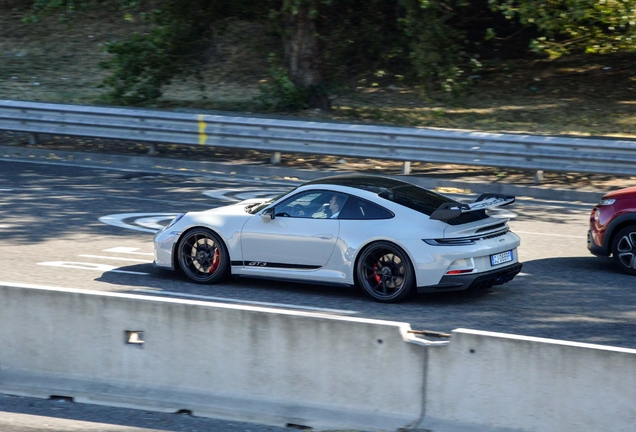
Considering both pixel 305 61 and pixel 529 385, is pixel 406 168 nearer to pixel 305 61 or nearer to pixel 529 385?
pixel 305 61

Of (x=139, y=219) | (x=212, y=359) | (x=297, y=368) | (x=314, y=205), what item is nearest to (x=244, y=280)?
(x=314, y=205)

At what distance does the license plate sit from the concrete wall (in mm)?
3484

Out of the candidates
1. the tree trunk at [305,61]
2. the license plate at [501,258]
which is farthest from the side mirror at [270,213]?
the tree trunk at [305,61]

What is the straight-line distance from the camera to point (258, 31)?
2795 cm

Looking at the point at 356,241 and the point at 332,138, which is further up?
the point at 332,138

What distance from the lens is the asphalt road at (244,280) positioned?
830 centimetres

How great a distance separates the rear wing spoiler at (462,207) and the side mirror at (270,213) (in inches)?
66.2

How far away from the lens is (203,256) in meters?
9.59

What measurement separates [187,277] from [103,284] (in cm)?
92

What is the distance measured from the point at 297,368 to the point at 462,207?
3.51 metres

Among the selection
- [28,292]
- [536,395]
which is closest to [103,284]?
[28,292]

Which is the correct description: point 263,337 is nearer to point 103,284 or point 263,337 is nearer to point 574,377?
point 574,377

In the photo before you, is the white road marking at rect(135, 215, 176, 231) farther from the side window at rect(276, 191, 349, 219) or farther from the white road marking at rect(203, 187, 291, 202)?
the side window at rect(276, 191, 349, 219)

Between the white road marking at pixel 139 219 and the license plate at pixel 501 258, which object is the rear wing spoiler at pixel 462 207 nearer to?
the license plate at pixel 501 258
